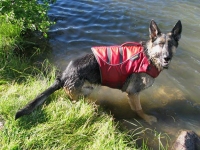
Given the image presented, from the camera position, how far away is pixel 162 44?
166 inches

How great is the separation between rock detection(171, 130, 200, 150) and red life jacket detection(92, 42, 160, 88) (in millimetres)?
1220

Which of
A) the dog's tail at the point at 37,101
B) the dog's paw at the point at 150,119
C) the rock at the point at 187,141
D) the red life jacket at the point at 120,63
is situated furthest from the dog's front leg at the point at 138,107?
the dog's tail at the point at 37,101

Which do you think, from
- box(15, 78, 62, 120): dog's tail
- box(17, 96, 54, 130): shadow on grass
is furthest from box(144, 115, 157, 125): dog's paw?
box(17, 96, 54, 130): shadow on grass

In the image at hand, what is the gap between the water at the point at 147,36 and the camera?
5.14 meters

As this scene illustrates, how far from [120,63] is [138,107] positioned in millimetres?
1063

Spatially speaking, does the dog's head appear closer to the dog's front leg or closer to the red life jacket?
the red life jacket

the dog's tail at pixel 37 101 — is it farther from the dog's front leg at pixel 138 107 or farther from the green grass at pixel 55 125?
the dog's front leg at pixel 138 107

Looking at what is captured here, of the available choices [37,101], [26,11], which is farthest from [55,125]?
[26,11]

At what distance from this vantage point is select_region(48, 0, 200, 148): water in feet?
16.9

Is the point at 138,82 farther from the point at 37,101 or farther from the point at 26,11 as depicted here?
the point at 26,11

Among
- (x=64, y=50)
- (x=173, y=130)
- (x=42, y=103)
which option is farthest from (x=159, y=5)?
(x=42, y=103)

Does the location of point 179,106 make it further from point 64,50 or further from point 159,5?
point 159,5

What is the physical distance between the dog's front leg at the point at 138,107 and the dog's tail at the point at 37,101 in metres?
1.51

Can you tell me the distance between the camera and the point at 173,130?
462cm
